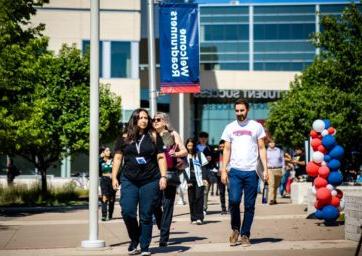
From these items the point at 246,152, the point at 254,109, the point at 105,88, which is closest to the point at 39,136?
the point at 246,152

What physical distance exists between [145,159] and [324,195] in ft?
15.8

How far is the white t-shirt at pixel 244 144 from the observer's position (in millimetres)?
9602

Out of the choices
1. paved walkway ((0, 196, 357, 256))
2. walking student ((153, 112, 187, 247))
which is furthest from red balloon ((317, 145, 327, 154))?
walking student ((153, 112, 187, 247))

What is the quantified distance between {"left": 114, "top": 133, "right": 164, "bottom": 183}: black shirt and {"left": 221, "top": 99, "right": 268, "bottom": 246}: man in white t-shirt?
1.20m

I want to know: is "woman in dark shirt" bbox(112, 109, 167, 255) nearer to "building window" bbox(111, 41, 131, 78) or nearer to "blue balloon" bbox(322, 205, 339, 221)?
"blue balloon" bbox(322, 205, 339, 221)

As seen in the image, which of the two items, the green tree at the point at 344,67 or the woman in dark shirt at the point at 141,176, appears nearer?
the woman in dark shirt at the point at 141,176

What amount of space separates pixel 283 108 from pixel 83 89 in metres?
21.8

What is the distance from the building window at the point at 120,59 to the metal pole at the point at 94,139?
3185 cm

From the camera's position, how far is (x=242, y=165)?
31.5 ft

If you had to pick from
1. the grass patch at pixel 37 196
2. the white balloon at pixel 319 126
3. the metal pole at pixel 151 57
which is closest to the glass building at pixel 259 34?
the grass patch at pixel 37 196

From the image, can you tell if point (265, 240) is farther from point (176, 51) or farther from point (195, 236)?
point (176, 51)

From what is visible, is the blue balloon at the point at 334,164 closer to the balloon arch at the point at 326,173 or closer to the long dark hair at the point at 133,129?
the balloon arch at the point at 326,173

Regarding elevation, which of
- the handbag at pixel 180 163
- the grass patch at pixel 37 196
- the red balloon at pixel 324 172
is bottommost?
the grass patch at pixel 37 196

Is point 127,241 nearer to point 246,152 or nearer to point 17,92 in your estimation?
point 246,152
